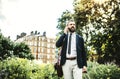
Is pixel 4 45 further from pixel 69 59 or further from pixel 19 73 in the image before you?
pixel 69 59

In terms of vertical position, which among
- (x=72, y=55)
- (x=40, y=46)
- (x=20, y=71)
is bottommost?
(x=20, y=71)

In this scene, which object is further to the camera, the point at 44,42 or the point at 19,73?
the point at 44,42

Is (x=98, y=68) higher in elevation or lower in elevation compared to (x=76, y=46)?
lower

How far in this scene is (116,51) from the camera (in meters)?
37.0

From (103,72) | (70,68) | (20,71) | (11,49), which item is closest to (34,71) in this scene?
(20,71)

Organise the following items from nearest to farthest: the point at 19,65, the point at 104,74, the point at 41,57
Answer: the point at 19,65
the point at 104,74
the point at 41,57

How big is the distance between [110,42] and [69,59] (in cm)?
3214

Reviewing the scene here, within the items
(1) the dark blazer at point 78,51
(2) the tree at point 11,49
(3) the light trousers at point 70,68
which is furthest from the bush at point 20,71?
(2) the tree at point 11,49

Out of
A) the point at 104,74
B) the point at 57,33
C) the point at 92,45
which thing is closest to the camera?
the point at 104,74

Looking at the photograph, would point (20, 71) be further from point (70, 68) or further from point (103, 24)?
point (103, 24)

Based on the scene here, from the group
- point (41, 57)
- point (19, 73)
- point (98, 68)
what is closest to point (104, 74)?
point (98, 68)

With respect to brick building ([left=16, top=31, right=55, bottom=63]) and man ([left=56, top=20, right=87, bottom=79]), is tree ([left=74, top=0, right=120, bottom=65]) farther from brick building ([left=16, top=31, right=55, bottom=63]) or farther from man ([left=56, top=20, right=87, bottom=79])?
brick building ([left=16, top=31, right=55, bottom=63])

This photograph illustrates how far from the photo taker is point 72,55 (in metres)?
6.71

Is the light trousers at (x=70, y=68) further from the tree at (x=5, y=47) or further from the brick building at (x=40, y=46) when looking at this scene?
the brick building at (x=40, y=46)
